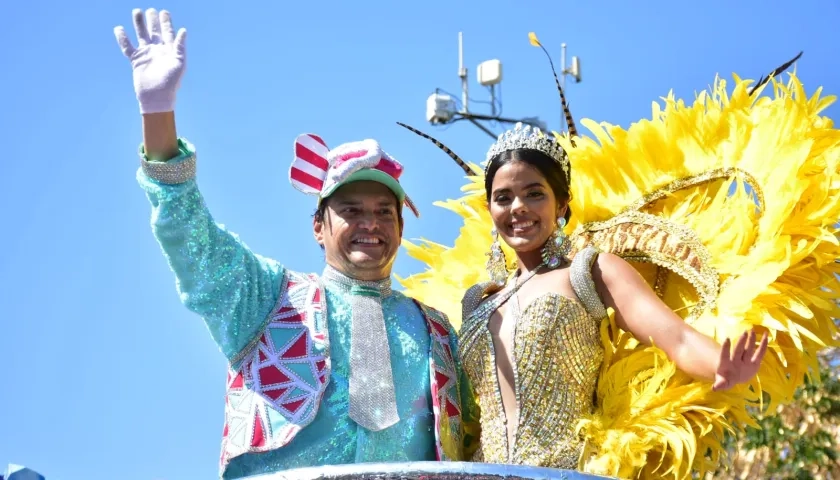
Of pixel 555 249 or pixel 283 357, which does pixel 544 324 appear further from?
pixel 283 357

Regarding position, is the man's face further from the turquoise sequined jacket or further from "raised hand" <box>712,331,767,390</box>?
"raised hand" <box>712,331,767,390</box>

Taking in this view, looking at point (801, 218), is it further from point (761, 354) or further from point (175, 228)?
point (175, 228)

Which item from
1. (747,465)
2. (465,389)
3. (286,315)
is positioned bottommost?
(747,465)

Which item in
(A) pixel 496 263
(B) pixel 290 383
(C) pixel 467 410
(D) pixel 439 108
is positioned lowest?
(C) pixel 467 410

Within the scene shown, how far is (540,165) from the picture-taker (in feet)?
11.8

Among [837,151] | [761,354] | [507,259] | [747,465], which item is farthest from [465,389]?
[747,465]

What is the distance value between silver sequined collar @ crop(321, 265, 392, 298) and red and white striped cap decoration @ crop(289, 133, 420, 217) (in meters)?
0.25

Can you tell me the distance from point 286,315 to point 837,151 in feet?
5.89

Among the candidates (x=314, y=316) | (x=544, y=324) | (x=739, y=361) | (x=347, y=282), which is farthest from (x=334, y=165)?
(x=739, y=361)

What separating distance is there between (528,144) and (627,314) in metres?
0.60

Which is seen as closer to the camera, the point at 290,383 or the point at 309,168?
the point at 290,383

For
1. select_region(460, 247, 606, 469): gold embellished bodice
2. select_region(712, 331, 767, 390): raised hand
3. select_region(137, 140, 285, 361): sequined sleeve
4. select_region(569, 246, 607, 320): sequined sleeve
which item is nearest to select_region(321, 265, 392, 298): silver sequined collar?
select_region(137, 140, 285, 361): sequined sleeve

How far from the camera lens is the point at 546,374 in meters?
3.45

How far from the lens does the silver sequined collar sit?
3725 mm
